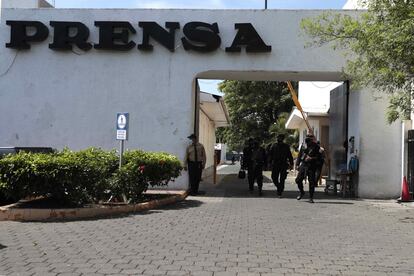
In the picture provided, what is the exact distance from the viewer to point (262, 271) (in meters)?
6.27

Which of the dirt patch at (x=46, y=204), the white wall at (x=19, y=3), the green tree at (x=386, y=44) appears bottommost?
the dirt patch at (x=46, y=204)

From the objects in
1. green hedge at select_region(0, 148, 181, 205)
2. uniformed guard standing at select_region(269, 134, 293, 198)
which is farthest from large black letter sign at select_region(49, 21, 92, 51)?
uniformed guard standing at select_region(269, 134, 293, 198)

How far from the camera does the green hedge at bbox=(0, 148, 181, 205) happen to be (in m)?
10.3

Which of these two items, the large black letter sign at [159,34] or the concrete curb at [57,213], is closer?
the concrete curb at [57,213]

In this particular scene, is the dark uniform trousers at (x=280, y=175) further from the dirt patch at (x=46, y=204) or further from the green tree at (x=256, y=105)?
the green tree at (x=256, y=105)

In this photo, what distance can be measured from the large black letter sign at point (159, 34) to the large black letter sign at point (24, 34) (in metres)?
2.87

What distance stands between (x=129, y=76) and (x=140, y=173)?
15.1 ft

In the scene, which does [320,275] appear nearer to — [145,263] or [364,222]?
[145,263]

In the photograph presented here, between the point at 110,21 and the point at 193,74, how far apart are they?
283 cm

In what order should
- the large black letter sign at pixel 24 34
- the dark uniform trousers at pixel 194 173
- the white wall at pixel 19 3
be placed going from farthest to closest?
the white wall at pixel 19 3
the large black letter sign at pixel 24 34
the dark uniform trousers at pixel 194 173

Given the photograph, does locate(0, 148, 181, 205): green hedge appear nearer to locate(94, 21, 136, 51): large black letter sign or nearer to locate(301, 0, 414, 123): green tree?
locate(94, 21, 136, 51): large black letter sign

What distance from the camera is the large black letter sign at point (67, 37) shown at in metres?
15.8

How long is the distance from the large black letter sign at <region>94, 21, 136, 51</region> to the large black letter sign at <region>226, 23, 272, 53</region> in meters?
→ 2.88

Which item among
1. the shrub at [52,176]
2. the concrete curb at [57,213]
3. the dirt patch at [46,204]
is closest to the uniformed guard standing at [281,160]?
the dirt patch at [46,204]
